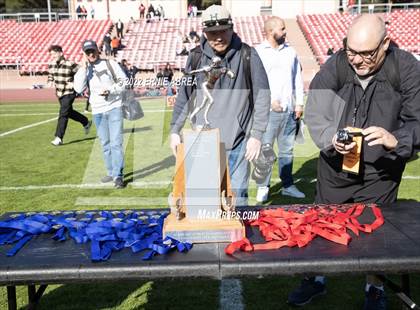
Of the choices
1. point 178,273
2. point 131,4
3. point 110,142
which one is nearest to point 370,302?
point 178,273

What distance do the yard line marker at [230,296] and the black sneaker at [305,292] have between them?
335mm

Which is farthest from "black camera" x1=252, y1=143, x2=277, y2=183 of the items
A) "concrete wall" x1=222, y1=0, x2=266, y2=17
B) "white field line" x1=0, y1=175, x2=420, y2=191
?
"concrete wall" x1=222, y1=0, x2=266, y2=17

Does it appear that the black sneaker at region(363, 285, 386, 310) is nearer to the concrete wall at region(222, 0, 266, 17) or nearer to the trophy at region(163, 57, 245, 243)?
the trophy at region(163, 57, 245, 243)

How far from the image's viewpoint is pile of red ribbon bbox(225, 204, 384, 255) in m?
2.28

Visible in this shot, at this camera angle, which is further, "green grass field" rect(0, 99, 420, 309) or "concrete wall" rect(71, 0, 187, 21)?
"concrete wall" rect(71, 0, 187, 21)

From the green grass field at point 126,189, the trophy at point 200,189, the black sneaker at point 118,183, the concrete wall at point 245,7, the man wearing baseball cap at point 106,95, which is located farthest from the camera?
the concrete wall at point 245,7

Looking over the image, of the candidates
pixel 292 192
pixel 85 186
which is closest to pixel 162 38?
pixel 85 186

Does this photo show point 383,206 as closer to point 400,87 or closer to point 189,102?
point 400,87

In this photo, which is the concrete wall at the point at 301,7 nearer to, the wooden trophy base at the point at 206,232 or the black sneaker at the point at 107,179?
the black sneaker at the point at 107,179

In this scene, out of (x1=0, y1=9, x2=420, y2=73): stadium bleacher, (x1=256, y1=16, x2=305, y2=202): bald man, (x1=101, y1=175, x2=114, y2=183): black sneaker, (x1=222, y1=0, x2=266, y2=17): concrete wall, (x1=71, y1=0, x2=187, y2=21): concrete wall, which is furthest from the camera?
(x1=71, y1=0, x2=187, y2=21): concrete wall

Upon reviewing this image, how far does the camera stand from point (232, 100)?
336cm

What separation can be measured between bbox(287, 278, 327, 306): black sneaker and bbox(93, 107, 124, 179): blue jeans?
3450 millimetres

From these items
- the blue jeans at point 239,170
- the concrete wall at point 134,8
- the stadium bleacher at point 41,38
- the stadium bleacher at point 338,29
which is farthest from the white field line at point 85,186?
the concrete wall at point 134,8

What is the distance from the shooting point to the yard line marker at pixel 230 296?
3162 millimetres
